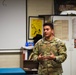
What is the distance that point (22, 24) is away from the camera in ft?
14.8

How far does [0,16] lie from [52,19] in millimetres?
1138

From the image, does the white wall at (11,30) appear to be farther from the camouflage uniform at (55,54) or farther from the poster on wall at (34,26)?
the camouflage uniform at (55,54)

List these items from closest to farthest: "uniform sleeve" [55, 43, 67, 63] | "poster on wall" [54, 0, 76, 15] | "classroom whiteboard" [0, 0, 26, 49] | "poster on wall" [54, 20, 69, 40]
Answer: "uniform sleeve" [55, 43, 67, 63], "poster on wall" [54, 20, 69, 40], "classroom whiteboard" [0, 0, 26, 49], "poster on wall" [54, 0, 76, 15]

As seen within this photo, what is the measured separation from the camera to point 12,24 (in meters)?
4.47

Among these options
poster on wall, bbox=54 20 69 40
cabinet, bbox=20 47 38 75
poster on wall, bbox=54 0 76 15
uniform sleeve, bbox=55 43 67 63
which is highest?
poster on wall, bbox=54 0 76 15

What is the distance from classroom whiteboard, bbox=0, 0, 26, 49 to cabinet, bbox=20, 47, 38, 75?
25 centimetres

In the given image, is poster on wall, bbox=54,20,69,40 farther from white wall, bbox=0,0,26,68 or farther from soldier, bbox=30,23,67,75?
soldier, bbox=30,23,67,75

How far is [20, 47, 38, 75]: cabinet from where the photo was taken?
14.0ft

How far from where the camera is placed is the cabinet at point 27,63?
4.25 m

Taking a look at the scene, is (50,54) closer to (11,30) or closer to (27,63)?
(27,63)

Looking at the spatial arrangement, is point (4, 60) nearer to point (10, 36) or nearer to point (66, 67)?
point (10, 36)

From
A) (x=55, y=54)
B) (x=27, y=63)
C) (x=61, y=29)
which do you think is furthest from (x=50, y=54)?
(x=27, y=63)

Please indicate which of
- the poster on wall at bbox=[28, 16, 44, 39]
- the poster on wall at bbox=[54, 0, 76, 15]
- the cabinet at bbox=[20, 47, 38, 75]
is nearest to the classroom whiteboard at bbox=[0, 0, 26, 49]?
the poster on wall at bbox=[28, 16, 44, 39]

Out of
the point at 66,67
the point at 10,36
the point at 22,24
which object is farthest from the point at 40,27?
the point at 66,67
